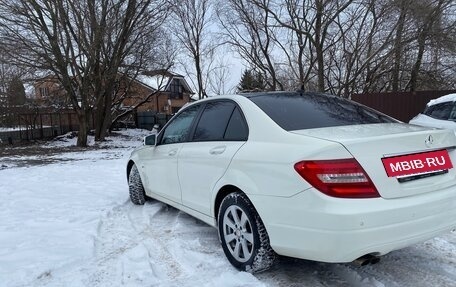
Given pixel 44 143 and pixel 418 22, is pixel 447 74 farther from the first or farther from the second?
pixel 44 143

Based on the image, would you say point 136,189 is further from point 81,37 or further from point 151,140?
point 81,37

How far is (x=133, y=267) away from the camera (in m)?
3.68

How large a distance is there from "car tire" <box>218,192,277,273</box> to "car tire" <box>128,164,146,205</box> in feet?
8.04

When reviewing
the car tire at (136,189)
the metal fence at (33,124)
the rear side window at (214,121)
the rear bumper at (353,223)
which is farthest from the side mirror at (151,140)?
the metal fence at (33,124)

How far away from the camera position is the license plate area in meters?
2.85

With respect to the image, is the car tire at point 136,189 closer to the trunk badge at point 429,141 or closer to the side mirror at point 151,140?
the side mirror at point 151,140

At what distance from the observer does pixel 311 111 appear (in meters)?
3.72

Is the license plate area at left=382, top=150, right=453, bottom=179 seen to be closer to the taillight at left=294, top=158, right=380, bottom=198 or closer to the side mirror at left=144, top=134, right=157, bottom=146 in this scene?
the taillight at left=294, top=158, right=380, bottom=198

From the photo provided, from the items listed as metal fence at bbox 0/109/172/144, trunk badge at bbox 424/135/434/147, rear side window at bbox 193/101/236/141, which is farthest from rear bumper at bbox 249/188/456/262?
metal fence at bbox 0/109/172/144

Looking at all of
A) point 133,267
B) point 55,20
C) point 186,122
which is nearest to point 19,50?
point 55,20

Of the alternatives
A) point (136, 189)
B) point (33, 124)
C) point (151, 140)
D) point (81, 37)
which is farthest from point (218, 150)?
point (33, 124)

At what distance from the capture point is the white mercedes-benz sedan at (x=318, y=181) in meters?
2.75

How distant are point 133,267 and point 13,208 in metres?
3.12

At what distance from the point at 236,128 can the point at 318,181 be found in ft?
3.89
